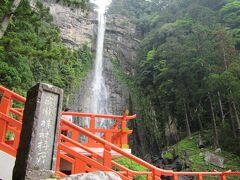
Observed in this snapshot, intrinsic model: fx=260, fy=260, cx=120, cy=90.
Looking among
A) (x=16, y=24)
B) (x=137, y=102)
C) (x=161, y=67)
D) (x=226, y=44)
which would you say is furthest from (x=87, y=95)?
(x=16, y=24)

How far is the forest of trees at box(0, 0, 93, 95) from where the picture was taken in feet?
20.0

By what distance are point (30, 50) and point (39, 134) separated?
3.25m

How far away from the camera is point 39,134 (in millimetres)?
3129

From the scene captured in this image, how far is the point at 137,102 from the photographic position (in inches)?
891

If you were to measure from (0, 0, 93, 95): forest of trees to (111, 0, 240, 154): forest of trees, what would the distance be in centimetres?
675

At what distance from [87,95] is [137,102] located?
4.37 m

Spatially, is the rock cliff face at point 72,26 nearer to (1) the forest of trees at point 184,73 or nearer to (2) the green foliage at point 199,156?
(1) the forest of trees at point 184,73

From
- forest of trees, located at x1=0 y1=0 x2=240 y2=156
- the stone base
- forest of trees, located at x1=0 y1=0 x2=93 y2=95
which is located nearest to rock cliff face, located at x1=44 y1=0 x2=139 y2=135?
forest of trees, located at x1=0 y1=0 x2=240 y2=156

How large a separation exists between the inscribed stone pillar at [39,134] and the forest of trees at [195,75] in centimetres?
1237

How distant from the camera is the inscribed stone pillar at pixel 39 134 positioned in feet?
9.69

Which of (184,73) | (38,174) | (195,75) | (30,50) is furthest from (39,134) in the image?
(195,75)

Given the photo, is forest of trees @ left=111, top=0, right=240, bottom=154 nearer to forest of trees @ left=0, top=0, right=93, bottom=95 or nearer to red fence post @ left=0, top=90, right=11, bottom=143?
forest of trees @ left=0, top=0, right=93, bottom=95

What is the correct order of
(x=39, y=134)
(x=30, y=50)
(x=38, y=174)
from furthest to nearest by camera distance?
(x=30, y=50) < (x=39, y=134) < (x=38, y=174)

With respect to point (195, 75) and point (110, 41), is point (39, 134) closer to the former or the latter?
point (195, 75)
